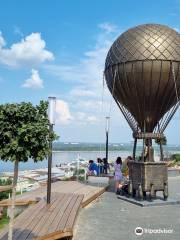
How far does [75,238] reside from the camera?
34.8 feet

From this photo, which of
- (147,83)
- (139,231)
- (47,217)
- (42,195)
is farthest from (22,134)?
(147,83)

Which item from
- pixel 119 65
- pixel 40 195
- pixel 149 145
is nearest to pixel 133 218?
pixel 40 195

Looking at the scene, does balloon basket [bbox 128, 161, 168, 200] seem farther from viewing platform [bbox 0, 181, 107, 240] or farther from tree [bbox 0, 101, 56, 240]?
tree [bbox 0, 101, 56, 240]

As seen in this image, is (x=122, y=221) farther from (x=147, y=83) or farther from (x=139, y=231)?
(x=147, y=83)

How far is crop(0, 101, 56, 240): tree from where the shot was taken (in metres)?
8.00

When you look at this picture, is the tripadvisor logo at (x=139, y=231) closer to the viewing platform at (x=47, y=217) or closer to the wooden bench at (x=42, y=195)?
the viewing platform at (x=47, y=217)

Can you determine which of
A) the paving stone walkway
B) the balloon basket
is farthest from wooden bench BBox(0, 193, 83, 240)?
the balloon basket

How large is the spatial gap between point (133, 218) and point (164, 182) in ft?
16.1

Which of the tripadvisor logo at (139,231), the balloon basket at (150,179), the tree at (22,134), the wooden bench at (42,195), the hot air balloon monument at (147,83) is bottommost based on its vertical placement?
the tripadvisor logo at (139,231)

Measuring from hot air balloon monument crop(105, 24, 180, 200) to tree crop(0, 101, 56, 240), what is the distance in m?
10.1

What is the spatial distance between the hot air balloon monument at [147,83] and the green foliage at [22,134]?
399 inches

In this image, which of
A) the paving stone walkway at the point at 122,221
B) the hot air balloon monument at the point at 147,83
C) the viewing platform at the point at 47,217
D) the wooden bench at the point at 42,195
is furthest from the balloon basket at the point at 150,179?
the viewing platform at the point at 47,217

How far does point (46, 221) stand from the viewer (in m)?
10.9

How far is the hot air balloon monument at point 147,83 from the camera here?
57.7ft
